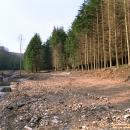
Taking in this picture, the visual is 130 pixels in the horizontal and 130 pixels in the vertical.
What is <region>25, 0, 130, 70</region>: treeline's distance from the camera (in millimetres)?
47709

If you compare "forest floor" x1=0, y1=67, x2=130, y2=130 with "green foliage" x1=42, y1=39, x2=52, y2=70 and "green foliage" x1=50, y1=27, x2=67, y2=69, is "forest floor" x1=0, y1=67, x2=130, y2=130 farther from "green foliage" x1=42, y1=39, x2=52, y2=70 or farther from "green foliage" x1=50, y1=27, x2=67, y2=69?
"green foliage" x1=42, y1=39, x2=52, y2=70

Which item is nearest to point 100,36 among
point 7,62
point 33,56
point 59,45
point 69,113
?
point 69,113

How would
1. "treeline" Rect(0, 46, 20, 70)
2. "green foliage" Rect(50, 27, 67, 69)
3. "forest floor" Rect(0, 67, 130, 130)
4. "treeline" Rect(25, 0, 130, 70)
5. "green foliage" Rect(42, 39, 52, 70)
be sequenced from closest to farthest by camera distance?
"forest floor" Rect(0, 67, 130, 130) < "treeline" Rect(25, 0, 130, 70) < "green foliage" Rect(50, 27, 67, 69) < "green foliage" Rect(42, 39, 52, 70) < "treeline" Rect(0, 46, 20, 70)

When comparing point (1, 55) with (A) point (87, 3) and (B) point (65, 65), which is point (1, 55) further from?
(A) point (87, 3)

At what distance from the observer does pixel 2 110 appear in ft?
71.5

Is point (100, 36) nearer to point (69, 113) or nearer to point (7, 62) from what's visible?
point (69, 113)

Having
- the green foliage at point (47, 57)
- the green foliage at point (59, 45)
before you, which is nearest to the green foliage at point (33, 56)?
the green foliage at point (47, 57)

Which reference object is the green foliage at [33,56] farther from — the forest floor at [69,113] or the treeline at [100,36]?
the forest floor at [69,113]

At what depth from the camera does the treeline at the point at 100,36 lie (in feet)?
157

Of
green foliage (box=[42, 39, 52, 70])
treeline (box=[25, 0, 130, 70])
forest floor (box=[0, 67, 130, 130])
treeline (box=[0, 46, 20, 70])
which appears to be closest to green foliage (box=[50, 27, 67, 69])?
treeline (box=[25, 0, 130, 70])

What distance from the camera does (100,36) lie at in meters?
58.8

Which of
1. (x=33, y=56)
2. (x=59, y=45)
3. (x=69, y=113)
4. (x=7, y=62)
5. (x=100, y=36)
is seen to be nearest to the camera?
(x=69, y=113)

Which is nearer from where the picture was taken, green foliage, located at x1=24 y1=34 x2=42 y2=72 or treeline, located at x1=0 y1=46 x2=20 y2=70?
green foliage, located at x1=24 y1=34 x2=42 y2=72

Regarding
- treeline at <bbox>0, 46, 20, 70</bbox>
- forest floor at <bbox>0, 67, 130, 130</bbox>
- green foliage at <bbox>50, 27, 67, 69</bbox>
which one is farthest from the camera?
treeline at <bbox>0, 46, 20, 70</bbox>
